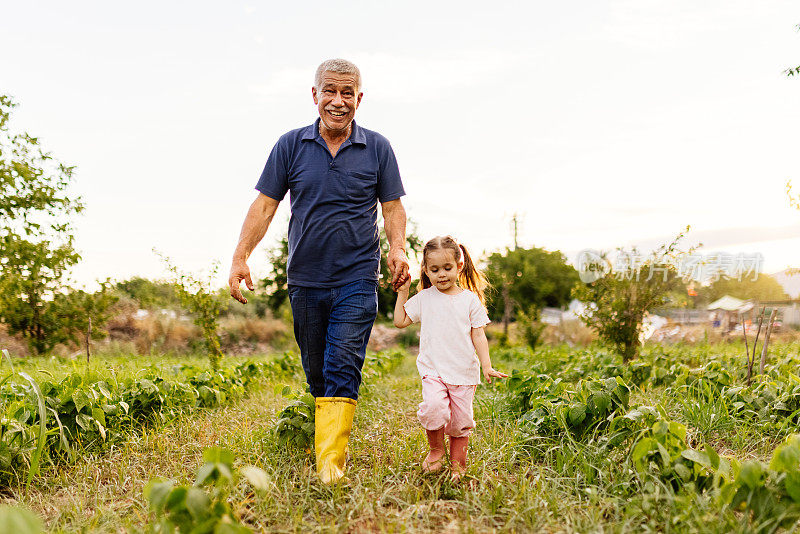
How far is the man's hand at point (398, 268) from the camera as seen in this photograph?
120 inches

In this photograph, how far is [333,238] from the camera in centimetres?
317

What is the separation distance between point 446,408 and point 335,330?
2.32 feet

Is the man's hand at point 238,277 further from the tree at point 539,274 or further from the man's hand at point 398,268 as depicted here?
the tree at point 539,274

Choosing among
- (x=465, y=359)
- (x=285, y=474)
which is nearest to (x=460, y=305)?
(x=465, y=359)

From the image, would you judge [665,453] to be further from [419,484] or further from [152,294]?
[152,294]

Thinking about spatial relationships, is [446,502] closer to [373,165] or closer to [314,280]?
[314,280]

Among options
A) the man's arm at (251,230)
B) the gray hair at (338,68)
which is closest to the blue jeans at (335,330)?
the man's arm at (251,230)

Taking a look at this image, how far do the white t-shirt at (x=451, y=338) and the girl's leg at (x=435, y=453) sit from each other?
257mm

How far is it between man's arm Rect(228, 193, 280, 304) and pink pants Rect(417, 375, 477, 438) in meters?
1.16

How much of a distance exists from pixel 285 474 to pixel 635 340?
6.96 metres

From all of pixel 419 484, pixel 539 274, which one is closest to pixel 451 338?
pixel 419 484

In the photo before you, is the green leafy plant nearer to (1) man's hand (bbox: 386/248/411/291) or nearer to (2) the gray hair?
(1) man's hand (bbox: 386/248/411/291)

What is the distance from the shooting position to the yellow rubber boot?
9.08ft

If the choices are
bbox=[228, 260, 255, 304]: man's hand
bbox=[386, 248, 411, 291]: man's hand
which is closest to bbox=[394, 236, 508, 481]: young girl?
bbox=[386, 248, 411, 291]: man's hand
